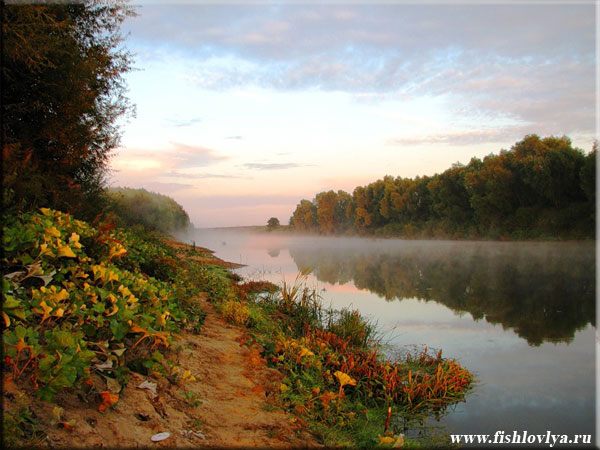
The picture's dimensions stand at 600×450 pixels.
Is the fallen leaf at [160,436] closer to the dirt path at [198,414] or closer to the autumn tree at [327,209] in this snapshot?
the dirt path at [198,414]

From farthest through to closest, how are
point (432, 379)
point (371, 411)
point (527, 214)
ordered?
point (527, 214) < point (432, 379) < point (371, 411)

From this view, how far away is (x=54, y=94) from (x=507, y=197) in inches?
1570

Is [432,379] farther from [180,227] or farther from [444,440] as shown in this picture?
[180,227]

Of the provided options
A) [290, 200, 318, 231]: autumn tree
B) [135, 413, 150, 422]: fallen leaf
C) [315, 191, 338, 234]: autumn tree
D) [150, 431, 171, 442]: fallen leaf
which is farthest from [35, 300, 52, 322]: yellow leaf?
[290, 200, 318, 231]: autumn tree

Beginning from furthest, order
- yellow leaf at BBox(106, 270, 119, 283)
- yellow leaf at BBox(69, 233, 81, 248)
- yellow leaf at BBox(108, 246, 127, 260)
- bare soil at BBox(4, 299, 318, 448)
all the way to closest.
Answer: yellow leaf at BBox(108, 246, 127, 260)
yellow leaf at BBox(69, 233, 81, 248)
yellow leaf at BBox(106, 270, 119, 283)
bare soil at BBox(4, 299, 318, 448)

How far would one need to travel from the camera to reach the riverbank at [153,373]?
3035 mm

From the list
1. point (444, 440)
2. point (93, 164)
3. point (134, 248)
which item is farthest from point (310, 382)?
point (93, 164)

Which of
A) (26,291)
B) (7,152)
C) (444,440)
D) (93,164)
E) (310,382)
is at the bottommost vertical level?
(444,440)

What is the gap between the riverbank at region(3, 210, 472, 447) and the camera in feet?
9.96

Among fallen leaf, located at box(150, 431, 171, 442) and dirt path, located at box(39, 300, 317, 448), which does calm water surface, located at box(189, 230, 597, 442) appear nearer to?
dirt path, located at box(39, 300, 317, 448)

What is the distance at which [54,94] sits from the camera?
931cm

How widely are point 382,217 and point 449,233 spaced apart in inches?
813

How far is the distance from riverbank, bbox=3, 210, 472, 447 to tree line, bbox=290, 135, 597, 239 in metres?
32.1

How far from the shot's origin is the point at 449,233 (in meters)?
51.2
